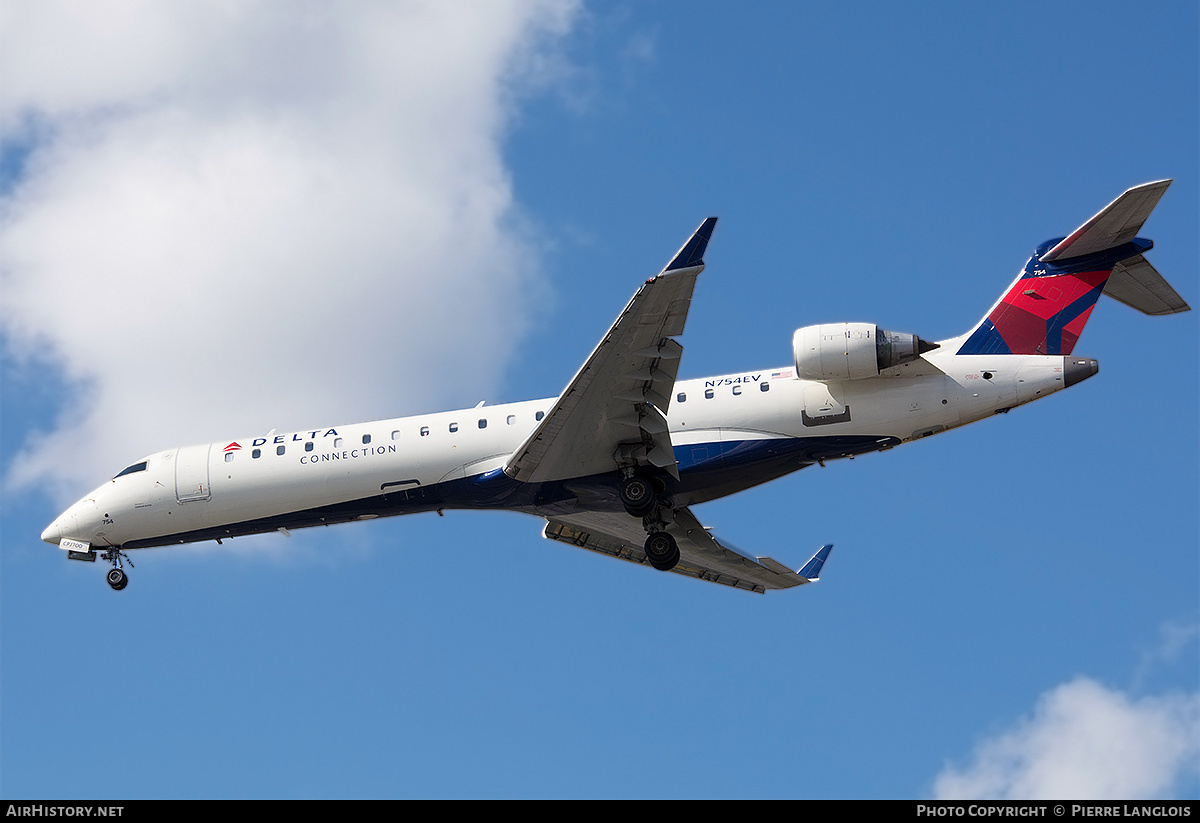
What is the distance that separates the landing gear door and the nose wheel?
2.19m

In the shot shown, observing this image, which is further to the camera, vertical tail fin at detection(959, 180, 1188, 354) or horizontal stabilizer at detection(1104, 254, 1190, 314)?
horizontal stabilizer at detection(1104, 254, 1190, 314)

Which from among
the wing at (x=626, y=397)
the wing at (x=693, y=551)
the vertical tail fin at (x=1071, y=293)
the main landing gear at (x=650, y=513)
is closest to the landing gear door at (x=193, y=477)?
the wing at (x=626, y=397)

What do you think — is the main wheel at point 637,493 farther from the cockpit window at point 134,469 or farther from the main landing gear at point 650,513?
the cockpit window at point 134,469

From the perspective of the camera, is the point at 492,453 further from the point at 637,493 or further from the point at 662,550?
the point at 662,550

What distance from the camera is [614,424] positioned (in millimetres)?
24469

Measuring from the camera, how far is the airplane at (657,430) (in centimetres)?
2423

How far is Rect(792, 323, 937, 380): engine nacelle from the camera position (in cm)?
2414

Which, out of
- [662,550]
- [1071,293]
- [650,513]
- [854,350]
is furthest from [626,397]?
[1071,293]

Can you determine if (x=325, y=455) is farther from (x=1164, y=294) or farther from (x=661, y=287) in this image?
(x=1164, y=294)

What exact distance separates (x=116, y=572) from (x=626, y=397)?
12.6 metres

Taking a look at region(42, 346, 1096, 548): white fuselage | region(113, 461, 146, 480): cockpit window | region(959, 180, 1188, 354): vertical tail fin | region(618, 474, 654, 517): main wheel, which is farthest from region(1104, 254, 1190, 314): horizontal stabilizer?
region(113, 461, 146, 480): cockpit window

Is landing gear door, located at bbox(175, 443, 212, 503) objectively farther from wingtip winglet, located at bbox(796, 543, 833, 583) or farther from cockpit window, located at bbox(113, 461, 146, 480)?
wingtip winglet, located at bbox(796, 543, 833, 583)
